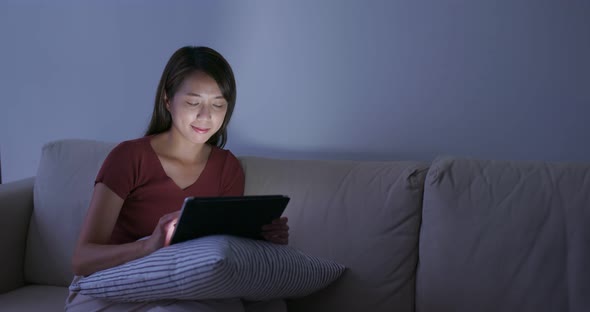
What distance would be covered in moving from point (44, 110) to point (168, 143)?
97 centimetres

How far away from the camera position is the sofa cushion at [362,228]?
1755mm

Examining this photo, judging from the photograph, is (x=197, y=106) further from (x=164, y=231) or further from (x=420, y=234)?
(x=420, y=234)

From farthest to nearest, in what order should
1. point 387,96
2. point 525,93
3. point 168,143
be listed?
point 387,96 → point 525,93 → point 168,143

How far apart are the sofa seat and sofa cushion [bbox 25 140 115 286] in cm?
5

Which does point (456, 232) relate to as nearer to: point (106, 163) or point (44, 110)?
point (106, 163)

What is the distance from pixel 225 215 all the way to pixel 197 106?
0.42 meters

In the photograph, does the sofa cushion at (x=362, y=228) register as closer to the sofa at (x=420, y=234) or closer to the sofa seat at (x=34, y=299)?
the sofa at (x=420, y=234)

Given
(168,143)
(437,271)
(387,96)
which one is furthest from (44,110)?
(437,271)

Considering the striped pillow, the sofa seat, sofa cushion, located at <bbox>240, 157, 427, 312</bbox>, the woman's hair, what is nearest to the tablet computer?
the striped pillow

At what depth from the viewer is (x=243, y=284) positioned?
1.39 m

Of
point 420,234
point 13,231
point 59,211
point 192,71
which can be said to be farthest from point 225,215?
point 13,231

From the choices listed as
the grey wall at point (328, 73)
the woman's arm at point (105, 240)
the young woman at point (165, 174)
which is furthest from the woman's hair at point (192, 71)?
the grey wall at point (328, 73)

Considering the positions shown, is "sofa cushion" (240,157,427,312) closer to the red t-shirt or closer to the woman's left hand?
the woman's left hand

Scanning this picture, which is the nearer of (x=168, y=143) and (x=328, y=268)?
(x=328, y=268)
